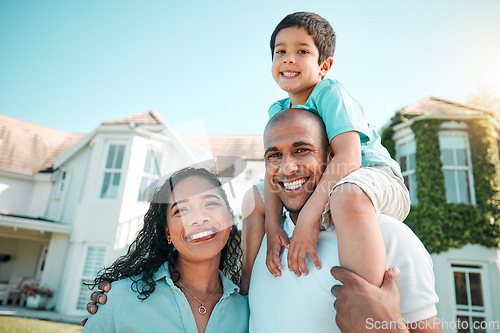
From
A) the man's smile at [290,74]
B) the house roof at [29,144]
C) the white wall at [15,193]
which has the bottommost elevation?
the man's smile at [290,74]

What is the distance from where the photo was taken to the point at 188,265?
8.00 feet

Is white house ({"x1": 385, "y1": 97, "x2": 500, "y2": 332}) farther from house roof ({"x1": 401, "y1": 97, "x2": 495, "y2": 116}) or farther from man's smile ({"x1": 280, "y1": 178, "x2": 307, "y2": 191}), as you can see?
man's smile ({"x1": 280, "y1": 178, "x2": 307, "y2": 191})

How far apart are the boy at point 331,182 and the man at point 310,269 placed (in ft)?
0.17

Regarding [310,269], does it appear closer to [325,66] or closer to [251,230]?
[251,230]

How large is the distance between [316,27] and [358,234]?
1923mm

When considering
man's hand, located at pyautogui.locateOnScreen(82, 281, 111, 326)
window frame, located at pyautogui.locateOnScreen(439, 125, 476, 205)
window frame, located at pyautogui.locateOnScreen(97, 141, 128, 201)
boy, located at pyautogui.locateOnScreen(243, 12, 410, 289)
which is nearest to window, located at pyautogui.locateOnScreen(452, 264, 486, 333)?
window frame, located at pyautogui.locateOnScreen(439, 125, 476, 205)

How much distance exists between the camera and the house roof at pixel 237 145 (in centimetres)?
1794

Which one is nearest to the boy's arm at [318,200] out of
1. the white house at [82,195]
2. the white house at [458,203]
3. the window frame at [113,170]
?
the white house at [82,195]

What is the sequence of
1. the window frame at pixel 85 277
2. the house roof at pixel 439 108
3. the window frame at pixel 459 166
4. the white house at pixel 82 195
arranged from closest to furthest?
the window frame at pixel 459 166
the house roof at pixel 439 108
the window frame at pixel 85 277
the white house at pixel 82 195

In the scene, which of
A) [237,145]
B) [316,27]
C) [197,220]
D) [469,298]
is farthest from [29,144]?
[469,298]

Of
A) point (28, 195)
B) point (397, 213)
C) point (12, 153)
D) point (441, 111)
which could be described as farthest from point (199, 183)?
point (12, 153)

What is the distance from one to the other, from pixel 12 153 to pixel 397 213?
20.7 metres

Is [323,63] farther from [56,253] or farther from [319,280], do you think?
[56,253]

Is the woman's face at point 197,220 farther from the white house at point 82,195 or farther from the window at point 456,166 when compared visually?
the window at point 456,166
